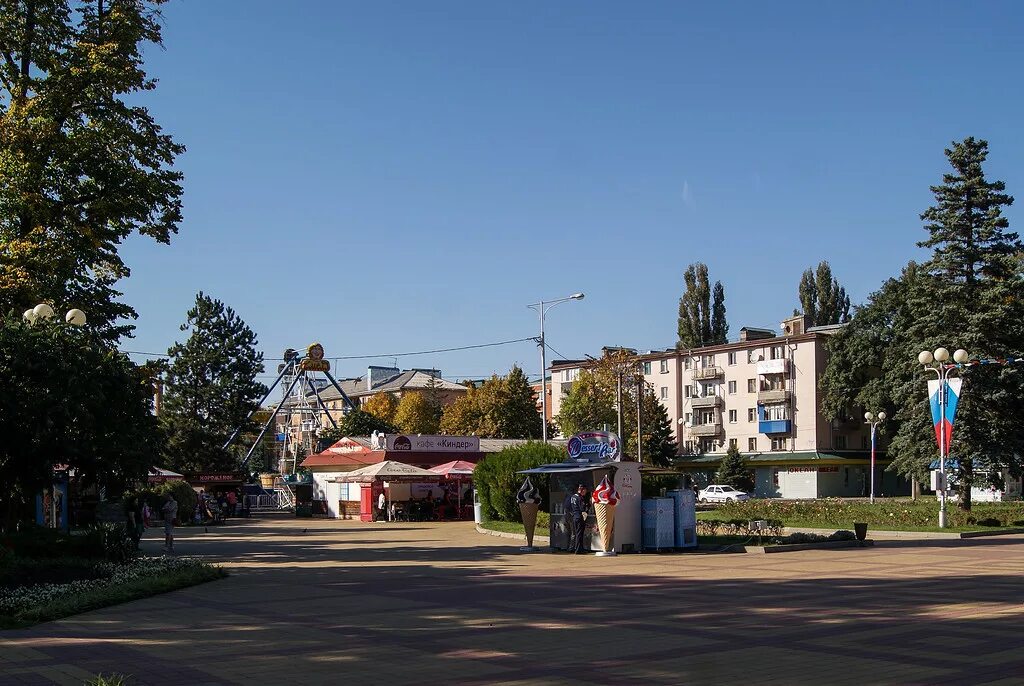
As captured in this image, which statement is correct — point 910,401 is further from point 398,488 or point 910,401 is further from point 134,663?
point 134,663

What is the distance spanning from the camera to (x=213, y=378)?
296 feet

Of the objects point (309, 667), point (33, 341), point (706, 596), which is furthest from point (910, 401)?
point (309, 667)

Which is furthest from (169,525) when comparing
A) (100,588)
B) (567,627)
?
(567,627)

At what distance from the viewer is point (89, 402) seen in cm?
2125

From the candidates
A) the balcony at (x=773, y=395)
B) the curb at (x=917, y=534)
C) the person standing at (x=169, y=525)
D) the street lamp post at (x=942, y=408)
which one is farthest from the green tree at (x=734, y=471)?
the person standing at (x=169, y=525)

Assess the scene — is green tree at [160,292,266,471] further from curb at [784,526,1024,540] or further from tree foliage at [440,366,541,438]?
curb at [784,526,1024,540]

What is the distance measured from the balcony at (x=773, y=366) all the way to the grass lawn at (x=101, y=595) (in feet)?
231

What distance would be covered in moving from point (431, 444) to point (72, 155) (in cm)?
2938

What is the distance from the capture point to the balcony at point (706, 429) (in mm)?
90125

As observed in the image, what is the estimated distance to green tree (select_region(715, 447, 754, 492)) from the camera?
81375 mm

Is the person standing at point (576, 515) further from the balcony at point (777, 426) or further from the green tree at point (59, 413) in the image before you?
the balcony at point (777, 426)

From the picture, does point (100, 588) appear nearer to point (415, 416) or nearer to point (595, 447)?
point (595, 447)

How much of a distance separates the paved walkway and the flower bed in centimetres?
36

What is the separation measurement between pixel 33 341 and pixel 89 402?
5.45ft
